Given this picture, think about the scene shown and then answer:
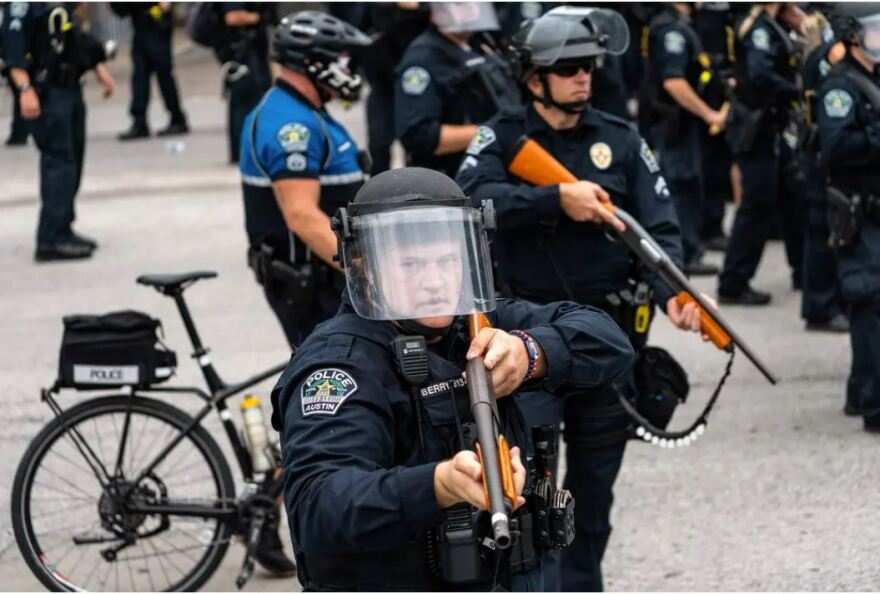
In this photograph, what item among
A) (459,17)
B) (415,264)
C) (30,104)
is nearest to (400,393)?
(415,264)

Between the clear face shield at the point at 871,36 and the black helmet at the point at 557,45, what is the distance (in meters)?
1.92

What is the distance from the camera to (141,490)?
5609 millimetres

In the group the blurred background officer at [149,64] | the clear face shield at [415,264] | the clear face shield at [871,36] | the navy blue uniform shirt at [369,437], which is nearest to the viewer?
the navy blue uniform shirt at [369,437]

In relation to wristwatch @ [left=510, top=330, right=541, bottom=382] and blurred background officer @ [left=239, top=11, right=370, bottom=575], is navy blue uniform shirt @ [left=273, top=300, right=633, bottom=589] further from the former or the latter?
blurred background officer @ [left=239, top=11, right=370, bottom=575]

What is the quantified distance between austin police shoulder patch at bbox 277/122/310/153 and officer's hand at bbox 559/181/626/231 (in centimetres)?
107

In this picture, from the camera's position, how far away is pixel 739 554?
591cm

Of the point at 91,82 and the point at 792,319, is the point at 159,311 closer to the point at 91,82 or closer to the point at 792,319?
the point at 792,319

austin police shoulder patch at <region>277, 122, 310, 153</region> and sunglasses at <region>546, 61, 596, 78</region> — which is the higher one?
sunglasses at <region>546, 61, 596, 78</region>

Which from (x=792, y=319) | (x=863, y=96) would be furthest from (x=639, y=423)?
(x=792, y=319)

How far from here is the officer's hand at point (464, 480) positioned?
8.87 ft

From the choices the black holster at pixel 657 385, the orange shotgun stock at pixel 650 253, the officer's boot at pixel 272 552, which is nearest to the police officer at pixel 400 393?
the orange shotgun stock at pixel 650 253

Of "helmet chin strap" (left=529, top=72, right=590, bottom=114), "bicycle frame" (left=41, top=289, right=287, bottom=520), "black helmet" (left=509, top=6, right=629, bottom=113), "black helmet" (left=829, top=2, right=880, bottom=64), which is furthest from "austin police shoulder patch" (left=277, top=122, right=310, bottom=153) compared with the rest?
"black helmet" (left=829, top=2, right=880, bottom=64)

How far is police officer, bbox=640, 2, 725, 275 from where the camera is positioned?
409 inches

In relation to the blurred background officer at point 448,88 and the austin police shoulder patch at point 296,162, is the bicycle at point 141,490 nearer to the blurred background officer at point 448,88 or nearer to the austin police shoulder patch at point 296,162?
the austin police shoulder patch at point 296,162
